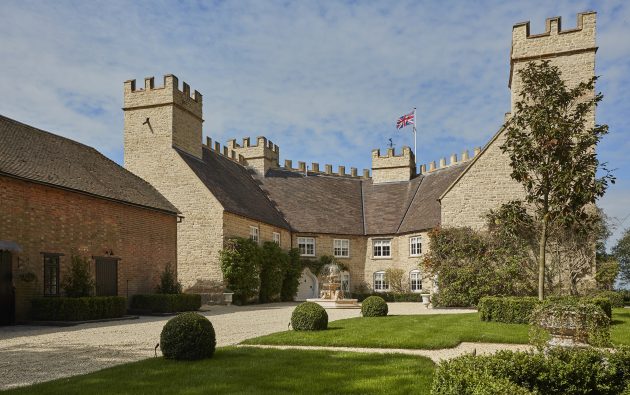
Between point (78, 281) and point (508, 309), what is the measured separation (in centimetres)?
1555

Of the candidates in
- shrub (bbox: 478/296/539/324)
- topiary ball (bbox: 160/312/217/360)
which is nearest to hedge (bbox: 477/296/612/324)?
shrub (bbox: 478/296/539/324)

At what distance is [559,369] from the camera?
771 cm

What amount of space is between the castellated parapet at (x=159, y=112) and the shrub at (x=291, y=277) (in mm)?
10236

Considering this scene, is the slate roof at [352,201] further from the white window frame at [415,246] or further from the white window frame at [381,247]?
the white window frame at [381,247]

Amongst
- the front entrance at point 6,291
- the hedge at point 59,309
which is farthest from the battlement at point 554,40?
the front entrance at point 6,291

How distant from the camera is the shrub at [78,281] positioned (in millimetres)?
19859

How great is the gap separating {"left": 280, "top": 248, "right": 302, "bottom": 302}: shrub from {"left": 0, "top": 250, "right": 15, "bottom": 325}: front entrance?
816 inches

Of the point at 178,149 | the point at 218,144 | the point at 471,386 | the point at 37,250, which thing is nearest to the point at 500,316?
the point at 471,386

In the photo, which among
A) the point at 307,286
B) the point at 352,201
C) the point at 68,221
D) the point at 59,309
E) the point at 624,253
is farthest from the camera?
the point at 624,253

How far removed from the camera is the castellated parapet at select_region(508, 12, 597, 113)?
91.5 feet

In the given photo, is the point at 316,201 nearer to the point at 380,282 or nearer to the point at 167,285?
the point at 380,282

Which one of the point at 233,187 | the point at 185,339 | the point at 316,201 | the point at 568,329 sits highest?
the point at 233,187

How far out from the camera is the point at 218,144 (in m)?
41.2

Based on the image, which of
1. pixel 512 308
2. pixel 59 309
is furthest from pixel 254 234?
pixel 512 308
